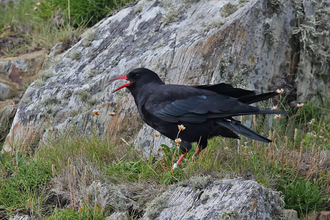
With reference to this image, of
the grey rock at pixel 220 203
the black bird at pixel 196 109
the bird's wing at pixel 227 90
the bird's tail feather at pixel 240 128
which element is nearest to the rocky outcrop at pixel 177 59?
the black bird at pixel 196 109

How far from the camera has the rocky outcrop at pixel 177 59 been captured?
6.03 meters

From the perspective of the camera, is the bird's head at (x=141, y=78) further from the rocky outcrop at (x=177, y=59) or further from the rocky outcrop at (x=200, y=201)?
the rocky outcrop at (x=200, y=201)

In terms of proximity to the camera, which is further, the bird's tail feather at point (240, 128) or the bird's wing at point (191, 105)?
the bird's wing at point (191, 105)

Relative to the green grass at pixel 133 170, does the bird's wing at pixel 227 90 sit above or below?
above

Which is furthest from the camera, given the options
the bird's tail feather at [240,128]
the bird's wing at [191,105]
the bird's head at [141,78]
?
the bird's head at [141,78]

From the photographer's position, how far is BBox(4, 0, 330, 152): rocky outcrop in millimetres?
6027

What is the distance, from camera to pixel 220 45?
239 inches

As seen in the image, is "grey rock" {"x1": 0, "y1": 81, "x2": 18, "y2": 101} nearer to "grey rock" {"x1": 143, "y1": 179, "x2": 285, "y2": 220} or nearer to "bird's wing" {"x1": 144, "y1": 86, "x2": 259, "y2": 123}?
"bird's wing" {"x1": 144, "y1": 86, "x2": 259, "y2": 123}

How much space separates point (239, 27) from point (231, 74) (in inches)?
25.5

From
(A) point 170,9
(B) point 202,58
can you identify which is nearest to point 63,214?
(B) point 202,58

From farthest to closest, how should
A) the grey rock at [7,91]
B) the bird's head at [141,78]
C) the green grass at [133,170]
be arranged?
1. the grey rock at [7,91]
2. the bird's head at [141,78]
3. the green grass at [133,170]

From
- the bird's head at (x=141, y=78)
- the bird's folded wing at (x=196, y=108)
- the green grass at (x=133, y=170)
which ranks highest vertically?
the bird's head at (x=141, y=78)

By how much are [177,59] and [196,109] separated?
1.53 meters

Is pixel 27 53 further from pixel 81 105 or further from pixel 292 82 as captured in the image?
pixel 292 82
